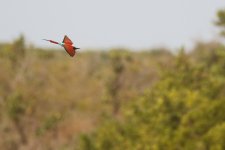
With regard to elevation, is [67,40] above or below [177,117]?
above

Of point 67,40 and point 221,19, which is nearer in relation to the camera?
point 67,40

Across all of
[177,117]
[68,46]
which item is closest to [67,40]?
[68,46]

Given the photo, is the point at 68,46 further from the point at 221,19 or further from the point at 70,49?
the point at 221,19

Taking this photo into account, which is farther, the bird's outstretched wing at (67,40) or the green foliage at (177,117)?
the green foliage at (177,117)

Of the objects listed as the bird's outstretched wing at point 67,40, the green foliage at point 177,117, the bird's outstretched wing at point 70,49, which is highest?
the bird's outstretched wing at point 67,40

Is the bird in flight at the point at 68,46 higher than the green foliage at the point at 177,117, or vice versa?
the bird in flight at the point at 68,46

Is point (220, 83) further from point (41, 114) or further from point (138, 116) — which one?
point (41, 114)

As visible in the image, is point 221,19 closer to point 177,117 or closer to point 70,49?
point 177,117

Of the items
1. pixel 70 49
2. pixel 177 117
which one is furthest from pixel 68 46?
pixel 177 117

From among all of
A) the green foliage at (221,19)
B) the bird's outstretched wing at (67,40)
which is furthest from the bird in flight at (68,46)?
the green foliage at (221,19)

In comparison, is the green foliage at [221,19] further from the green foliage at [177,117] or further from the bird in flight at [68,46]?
the bird in flight at [68,46]

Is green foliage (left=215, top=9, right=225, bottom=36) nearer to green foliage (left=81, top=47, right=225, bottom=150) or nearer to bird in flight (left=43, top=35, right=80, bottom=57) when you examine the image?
green foliage (left=81, top=47, right=225, bottom=150)

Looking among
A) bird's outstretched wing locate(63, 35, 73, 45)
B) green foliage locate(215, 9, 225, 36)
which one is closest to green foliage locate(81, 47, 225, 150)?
green foliage locate(215, 9, 225, 36)

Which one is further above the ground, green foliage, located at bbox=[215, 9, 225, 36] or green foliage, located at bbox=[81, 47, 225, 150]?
green foliage, located at bbox=[215, 9, 225, 36]
